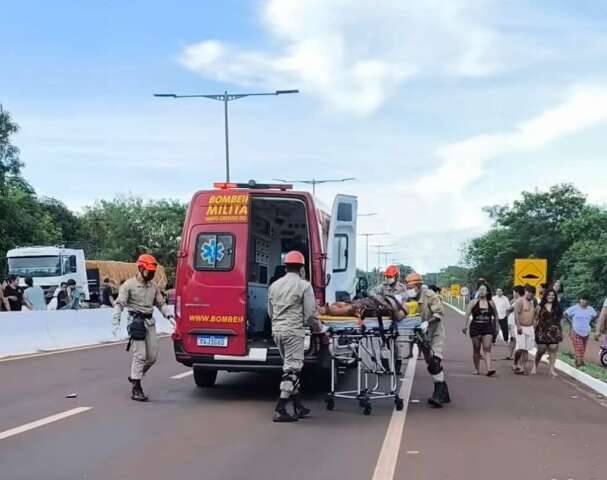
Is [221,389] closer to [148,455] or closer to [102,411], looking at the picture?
[102,411]

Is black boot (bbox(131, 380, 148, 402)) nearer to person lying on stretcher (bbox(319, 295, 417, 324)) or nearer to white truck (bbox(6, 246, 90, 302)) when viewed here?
person lying on stretcher (bbox(319, 295, 417, 324))

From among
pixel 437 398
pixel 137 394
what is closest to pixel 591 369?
pixel 437 398

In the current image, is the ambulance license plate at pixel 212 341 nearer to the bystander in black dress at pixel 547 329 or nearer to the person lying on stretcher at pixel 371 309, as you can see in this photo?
the person lying on stretcher at pixel 371 309

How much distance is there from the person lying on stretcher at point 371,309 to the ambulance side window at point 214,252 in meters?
1.52

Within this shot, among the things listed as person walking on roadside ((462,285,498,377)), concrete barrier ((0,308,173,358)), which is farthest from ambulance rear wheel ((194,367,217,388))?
concrete barrier ((0,308,173,358))

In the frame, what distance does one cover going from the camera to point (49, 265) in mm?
32531

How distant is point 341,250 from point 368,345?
7.87ft

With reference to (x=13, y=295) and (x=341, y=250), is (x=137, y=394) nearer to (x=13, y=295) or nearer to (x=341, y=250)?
(x=341, y=250)

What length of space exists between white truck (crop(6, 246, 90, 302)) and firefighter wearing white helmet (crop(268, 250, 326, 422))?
80.2 feet

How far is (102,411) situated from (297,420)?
2257 mm

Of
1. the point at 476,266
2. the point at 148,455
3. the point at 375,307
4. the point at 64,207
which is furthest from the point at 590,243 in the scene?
the point at 64,207

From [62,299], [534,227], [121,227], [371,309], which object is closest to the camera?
[371,309]

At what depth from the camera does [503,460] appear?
7.24 meters

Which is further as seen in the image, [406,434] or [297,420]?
[297,420]
